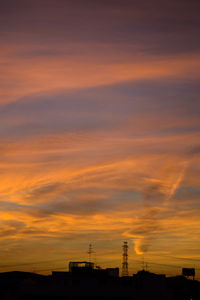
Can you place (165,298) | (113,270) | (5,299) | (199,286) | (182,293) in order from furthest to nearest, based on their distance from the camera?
(199,286) < (113,270) < (182,293) < (165,298) < (5,299)

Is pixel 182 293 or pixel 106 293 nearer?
pixel 106 293

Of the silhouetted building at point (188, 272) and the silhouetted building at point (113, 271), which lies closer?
the silhouetted building at point (113, 271)

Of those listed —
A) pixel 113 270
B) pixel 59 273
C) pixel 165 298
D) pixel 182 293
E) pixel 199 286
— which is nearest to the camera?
pixel 165 298

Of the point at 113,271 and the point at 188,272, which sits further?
the point at 188,272

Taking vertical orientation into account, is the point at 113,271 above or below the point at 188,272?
below

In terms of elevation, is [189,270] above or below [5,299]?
above

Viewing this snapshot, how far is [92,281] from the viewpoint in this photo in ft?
284

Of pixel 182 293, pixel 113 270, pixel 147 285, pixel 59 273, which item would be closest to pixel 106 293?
pixel 147 285

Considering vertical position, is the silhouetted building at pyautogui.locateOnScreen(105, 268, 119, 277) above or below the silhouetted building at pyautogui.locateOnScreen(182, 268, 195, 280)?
A: below

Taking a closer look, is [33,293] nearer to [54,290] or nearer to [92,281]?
[54,290]

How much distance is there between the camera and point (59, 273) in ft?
401

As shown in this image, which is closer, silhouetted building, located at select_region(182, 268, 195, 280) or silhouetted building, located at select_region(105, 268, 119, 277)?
silhouetted building, located at select_region(105, 268, 119, 277)

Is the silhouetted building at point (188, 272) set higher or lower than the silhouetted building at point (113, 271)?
higher

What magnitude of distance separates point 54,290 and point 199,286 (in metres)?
73.4
